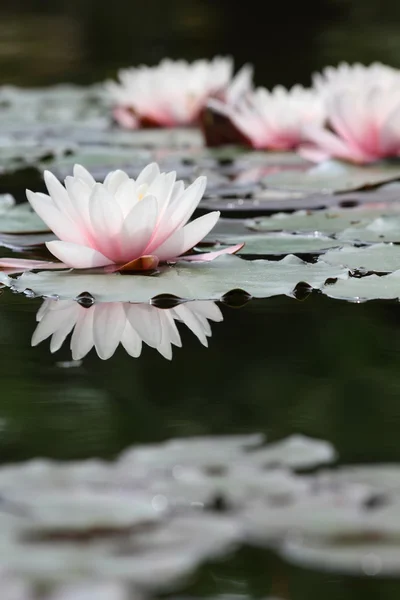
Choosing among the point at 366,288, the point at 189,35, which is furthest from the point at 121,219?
the point at 189,35

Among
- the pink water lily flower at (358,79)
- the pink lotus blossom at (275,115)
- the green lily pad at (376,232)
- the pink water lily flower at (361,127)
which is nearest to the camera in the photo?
the green lily pad at (376,232)

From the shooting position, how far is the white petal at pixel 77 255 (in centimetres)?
144

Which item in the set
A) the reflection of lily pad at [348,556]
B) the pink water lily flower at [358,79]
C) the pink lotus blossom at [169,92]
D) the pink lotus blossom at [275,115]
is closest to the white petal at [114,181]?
the reflection of lily pad at [348,556]

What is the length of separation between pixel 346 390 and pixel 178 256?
0.58 m

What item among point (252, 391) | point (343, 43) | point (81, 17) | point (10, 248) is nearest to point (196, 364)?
point (252, 391)

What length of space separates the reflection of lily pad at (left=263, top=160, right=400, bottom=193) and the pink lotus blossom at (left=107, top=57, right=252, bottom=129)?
2.62ft

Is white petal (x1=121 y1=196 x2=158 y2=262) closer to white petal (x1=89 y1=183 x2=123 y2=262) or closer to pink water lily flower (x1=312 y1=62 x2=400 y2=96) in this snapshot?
white petal (x1=89 y1=183 x2=123 y2=262)

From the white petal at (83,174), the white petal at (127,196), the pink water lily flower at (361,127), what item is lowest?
the white petal at (127,196)

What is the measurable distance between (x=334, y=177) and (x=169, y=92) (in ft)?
3.06

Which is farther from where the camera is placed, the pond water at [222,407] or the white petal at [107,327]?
the white petal at [107,327]

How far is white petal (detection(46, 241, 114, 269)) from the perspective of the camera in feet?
4.71

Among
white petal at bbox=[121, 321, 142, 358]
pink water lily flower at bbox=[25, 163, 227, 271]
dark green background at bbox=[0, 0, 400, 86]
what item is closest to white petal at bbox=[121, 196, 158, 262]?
pink water lily flower at bbox=[25, 163, 227, 271]

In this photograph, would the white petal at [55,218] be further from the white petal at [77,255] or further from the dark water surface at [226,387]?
the dark water surface at [226,387]

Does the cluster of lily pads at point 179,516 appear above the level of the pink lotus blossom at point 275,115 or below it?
below
